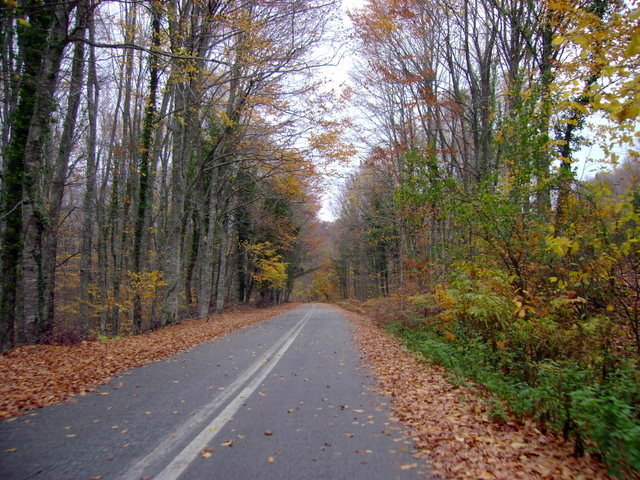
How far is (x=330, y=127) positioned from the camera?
1557 centimetres

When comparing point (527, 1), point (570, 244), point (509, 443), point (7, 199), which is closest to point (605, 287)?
point (570, 244)

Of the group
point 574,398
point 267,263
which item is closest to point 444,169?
point 574,398

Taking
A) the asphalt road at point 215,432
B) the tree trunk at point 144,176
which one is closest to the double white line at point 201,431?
the asphalt road at point 215,432

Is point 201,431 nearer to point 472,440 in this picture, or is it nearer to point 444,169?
point 472,440

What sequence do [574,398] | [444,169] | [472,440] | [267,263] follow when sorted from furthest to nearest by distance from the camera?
[267,263], [444,169], [472,440], [574,398]

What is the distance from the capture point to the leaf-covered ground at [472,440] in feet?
10.8

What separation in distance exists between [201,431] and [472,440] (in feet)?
9.62

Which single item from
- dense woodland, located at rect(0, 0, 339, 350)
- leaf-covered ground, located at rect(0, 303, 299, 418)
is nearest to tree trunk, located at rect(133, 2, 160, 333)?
dense woodland, located at rect(0, 0, 339, 350)

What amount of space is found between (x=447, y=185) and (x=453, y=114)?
26.2 ft

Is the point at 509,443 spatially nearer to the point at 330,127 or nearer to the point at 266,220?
the point at 330,127

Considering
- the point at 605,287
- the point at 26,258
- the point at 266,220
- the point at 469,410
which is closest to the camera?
the point at 469,410

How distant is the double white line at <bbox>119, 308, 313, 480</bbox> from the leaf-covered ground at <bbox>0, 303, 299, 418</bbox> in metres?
2.16

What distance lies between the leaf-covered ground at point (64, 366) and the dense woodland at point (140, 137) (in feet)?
5.26

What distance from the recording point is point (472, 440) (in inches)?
155
